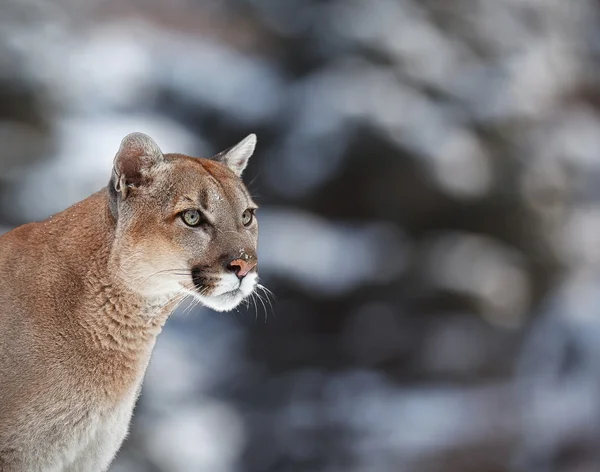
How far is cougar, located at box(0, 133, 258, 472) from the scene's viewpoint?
3904 mm

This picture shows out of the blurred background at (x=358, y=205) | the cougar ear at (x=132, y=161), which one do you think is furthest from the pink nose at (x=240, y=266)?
the blurred background at (x=358, y=205)

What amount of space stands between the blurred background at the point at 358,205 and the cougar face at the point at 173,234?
6.44m

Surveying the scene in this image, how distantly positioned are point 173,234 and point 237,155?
0.89 meters

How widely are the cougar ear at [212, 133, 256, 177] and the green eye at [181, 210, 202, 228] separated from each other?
65cm

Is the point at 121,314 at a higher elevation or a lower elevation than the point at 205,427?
higher

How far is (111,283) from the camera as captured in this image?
4141mm

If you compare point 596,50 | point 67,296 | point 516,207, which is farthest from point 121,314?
point 596,50

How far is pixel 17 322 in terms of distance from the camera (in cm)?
388

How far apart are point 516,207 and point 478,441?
4.08 metres

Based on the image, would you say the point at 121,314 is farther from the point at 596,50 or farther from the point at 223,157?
the point at 596,50

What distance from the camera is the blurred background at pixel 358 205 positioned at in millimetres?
11555

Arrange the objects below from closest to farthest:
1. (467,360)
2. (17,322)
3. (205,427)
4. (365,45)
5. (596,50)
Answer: (17,322), (205,427), (467,360), (365,45), (596,50)

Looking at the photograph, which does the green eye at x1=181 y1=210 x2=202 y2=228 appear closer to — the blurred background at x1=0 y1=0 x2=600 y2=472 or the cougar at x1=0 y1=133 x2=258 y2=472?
the cougar at x1=0 y1=133 x2=258 y2=472

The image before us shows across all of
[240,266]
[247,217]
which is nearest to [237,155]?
[247,217]
